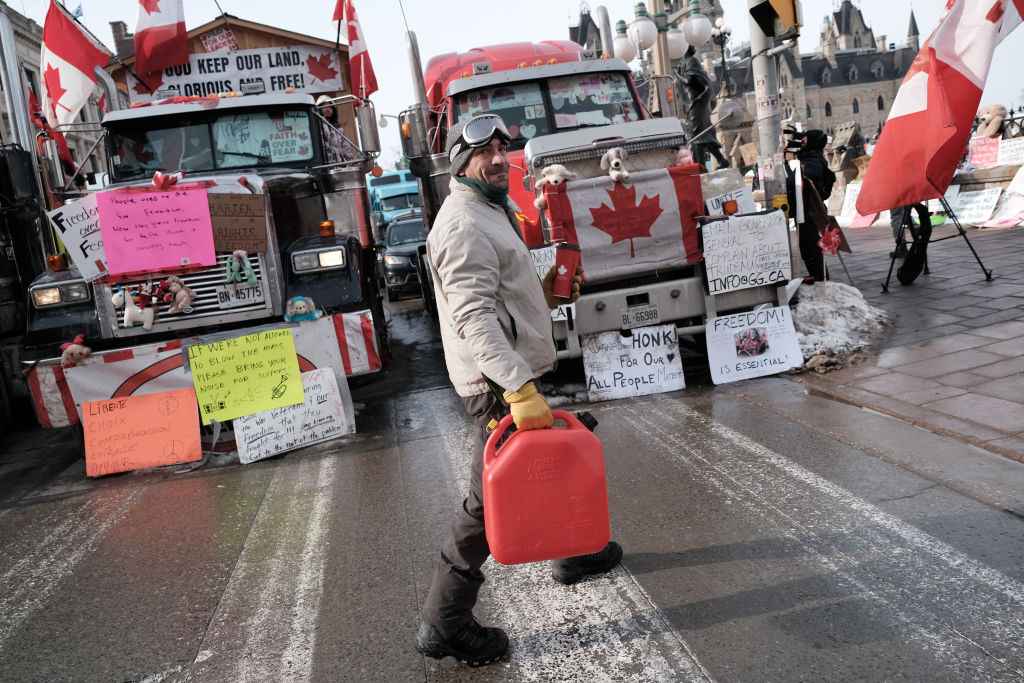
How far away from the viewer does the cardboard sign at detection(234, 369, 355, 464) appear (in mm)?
6016

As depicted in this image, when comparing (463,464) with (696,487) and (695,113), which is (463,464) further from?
(695,113)

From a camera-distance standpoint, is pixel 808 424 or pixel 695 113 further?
pixel 695 113

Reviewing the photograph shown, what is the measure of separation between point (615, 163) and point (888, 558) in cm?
399

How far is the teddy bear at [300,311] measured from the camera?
246 inches

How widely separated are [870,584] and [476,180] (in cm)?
227

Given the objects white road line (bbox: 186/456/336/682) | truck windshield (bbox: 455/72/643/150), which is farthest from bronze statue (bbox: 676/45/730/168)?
white road line (bbox: 186/456/336/682)

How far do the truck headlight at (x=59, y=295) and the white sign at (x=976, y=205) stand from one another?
14.1m

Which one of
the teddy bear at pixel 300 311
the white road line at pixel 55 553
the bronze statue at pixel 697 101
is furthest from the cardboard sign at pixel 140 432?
the bronze statue at pixel 697 101

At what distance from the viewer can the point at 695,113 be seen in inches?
642

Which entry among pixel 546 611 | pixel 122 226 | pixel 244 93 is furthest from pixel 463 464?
pixel 244 93

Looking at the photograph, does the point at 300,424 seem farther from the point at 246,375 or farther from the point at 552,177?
the point at 552,177

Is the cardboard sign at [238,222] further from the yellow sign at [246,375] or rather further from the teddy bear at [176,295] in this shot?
the yellow sign at [246,375]

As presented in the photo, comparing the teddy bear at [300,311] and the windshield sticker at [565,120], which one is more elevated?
the windshield sticker at [565,120]

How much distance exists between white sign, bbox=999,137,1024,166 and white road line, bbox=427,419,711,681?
14.7 m
